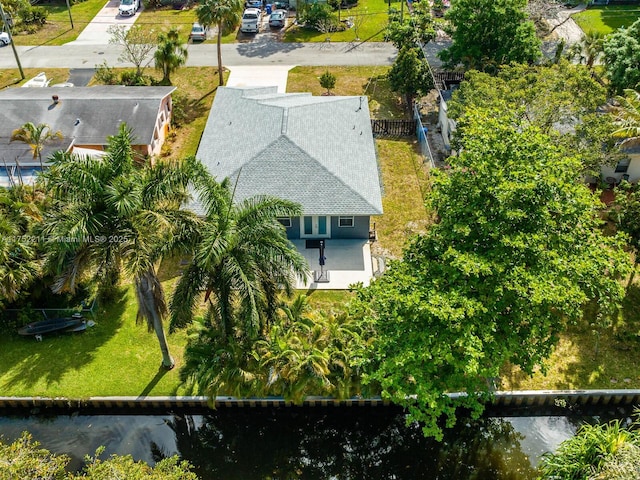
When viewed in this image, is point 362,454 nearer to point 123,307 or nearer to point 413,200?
point 123,307

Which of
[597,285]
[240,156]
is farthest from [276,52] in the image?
[597,285]

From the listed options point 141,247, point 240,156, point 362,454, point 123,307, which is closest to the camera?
point 141,247

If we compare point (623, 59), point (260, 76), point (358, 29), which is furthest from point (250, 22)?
point (623, 59)

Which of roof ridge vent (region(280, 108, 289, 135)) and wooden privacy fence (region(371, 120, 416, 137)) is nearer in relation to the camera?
roof ridge vent (region(280, 108, 289, 135))

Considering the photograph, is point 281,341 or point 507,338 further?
point 281,341

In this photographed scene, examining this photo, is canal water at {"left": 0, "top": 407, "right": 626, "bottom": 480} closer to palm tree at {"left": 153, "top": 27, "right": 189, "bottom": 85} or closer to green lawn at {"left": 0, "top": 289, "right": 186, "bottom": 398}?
green lawn at {"left": 0, "top": 289, "right": 186, "bottom": 398}

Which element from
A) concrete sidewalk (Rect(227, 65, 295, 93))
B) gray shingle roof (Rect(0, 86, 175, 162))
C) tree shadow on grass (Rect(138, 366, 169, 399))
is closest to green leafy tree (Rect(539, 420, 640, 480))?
tree shadow on grass (Rect(138, 366, 169, 399))
